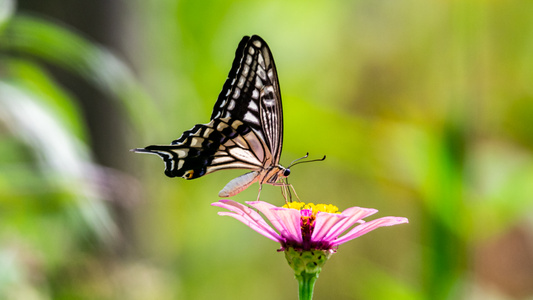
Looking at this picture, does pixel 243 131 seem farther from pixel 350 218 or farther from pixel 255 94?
pixel 350 218

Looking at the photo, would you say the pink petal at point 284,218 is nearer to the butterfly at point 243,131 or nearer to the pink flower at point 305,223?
the pink flower at point 305,223

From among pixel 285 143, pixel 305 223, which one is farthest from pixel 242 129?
pixel 285 143

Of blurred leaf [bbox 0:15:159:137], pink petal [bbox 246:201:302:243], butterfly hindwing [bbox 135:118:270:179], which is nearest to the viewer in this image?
pink petal [bbox 246:201:302:243]

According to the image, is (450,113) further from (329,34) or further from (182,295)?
(329,34)

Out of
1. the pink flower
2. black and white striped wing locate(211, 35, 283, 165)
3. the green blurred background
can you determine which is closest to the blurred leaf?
the green blurred background

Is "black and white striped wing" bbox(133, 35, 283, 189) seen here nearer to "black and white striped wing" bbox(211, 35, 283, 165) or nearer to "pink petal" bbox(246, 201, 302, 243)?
"black and white striped wing" bbox(211, 35, 283, 165)
